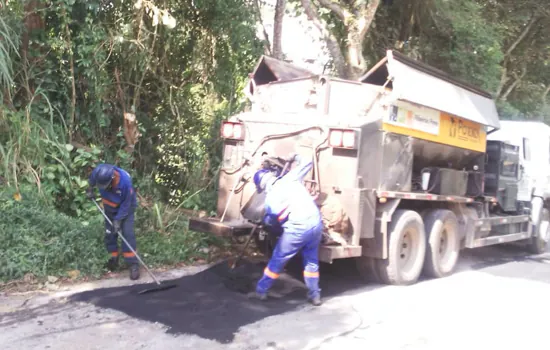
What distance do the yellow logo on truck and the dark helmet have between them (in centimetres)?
305

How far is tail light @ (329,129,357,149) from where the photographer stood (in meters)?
5.83

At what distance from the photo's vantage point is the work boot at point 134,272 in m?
6.21

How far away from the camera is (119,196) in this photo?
6234mm

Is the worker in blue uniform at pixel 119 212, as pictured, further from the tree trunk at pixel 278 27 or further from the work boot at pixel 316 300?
the tree trunk at pixel 278 27

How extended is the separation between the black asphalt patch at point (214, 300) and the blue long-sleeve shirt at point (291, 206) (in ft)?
2.81

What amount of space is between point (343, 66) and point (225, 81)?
2.29 metres

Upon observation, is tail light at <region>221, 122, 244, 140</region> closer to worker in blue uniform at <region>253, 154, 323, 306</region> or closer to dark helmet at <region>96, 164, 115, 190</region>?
worker in blue uniform at <region>253, 154, 323, 306</region>

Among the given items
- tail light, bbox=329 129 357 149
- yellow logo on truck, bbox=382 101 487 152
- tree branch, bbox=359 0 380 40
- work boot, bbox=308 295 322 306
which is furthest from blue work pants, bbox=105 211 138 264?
tree branch, bbox=359 0 380 40

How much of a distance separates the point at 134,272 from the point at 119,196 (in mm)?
867

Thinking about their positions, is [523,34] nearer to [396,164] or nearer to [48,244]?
[396,164]

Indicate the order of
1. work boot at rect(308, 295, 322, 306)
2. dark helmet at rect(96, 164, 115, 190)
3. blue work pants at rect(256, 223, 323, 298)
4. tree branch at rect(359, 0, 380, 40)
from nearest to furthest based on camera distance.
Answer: blue work pants at rect(256, 223, 323, 298) → work boot at rect(308, 295, 322, 306) → dark helmet at rect(96, 164, 115, 190) → tree branch at rect(359, 0, 380, 40)

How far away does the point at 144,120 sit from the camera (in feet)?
28.1

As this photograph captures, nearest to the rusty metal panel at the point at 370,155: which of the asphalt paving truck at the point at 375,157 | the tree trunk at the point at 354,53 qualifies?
the asphalt paving truck at the point at 375,157

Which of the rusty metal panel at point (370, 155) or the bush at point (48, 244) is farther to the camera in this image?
the rusty metal panel at point (370, 155)
